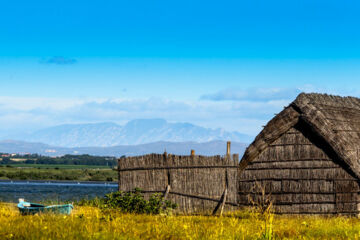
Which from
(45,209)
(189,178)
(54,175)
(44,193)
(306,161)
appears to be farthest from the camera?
(54,175)

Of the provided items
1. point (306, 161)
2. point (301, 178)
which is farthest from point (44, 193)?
point (306, 161)

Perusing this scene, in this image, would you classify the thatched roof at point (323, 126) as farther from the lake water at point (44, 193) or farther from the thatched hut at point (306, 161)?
the lake water at point (44, 193)

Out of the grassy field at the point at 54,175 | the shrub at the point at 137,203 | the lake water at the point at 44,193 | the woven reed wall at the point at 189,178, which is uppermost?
the woven reed wall at the point at 189,178

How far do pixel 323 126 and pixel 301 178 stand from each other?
6.62 ft

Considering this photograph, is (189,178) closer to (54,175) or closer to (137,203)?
(137,203)

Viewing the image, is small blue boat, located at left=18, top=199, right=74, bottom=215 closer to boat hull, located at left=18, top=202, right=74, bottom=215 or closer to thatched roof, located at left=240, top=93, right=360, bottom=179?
boat hull, located at left=18, top=202, right=74, bottom=215

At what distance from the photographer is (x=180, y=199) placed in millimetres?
19125

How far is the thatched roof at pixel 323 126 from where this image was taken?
59.2 feet

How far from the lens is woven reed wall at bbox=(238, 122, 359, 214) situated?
1830 centimetres

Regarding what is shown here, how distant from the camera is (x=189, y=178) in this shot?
19.0 m

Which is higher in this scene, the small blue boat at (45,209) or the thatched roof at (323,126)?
the thatched roof at (323,126)

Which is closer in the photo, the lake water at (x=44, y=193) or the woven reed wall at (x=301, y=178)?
the woven reed wall at (x=301, y=178)

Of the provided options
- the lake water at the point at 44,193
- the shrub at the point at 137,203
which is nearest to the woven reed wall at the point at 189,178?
the shrub at the point at 137,203

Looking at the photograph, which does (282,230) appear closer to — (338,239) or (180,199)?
(338,239)
